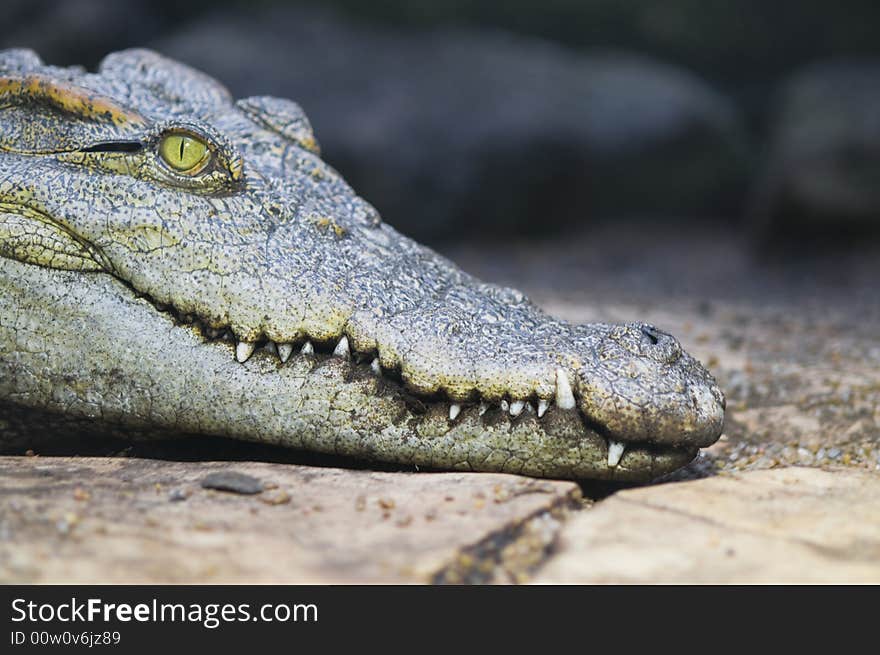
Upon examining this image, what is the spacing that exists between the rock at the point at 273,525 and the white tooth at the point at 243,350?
0.36 meters

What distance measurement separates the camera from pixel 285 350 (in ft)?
10.5

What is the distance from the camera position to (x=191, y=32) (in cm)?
1077

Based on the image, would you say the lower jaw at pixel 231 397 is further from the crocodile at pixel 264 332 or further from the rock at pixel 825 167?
the rock at pixel 825 167

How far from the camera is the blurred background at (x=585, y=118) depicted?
10.0 m

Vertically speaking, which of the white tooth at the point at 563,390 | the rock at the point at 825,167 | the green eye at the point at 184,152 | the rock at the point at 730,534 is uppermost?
the rock at the point at 825,167

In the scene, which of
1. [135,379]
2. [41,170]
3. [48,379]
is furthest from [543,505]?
[41,170]

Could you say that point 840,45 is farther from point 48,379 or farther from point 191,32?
point 48,379

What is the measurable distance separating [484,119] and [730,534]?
8.76 m

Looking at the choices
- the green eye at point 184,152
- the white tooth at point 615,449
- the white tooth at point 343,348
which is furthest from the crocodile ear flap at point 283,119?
the white tooth at point 615,449

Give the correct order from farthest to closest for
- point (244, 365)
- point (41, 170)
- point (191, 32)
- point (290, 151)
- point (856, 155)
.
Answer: point (191, 32)
point (856, 155)
point (290, 151)
point (41, 170)
point (244, 365)

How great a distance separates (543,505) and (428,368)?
560mm

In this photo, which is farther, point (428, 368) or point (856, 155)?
point (856, 155)

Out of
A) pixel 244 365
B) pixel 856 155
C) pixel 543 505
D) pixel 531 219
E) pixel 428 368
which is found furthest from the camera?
pixel 531 219

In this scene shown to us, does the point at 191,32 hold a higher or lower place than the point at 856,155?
higher
